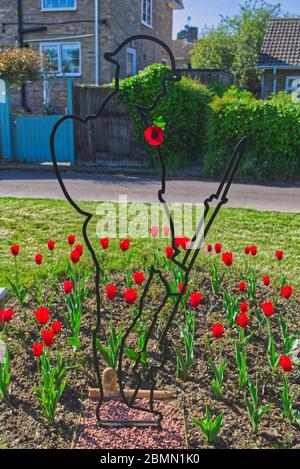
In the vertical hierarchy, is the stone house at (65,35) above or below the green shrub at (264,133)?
above

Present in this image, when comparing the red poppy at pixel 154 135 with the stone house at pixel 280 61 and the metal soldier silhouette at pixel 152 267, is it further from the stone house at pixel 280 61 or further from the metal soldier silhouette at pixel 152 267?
the stone house at pixel 280 61

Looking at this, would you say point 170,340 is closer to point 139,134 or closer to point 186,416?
point 186,416

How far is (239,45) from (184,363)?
30.6 m

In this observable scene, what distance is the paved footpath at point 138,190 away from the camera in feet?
28.5

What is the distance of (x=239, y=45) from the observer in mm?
30766

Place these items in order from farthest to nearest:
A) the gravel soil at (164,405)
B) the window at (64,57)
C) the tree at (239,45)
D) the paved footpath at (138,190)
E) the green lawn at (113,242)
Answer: the tree at (239,45) < the window at (64,57) < the paved footpath at (138,190) < the green lawn at (113,242) < the gravel soil at (164,405)

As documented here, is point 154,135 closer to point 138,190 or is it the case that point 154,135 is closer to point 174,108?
point 138,190

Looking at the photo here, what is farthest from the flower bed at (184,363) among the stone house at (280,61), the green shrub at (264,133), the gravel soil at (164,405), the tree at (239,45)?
the tree at (239,45)

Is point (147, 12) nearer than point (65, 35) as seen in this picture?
No

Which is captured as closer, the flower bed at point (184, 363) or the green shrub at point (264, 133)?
the flower bed at point (184, 363)

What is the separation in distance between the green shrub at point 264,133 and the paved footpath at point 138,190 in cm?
79

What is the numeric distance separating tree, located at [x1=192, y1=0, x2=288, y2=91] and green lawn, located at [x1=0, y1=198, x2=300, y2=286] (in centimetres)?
2420

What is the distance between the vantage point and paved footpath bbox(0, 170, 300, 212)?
8.70 meters

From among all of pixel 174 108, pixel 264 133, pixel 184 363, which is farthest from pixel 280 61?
pixel 184 363
